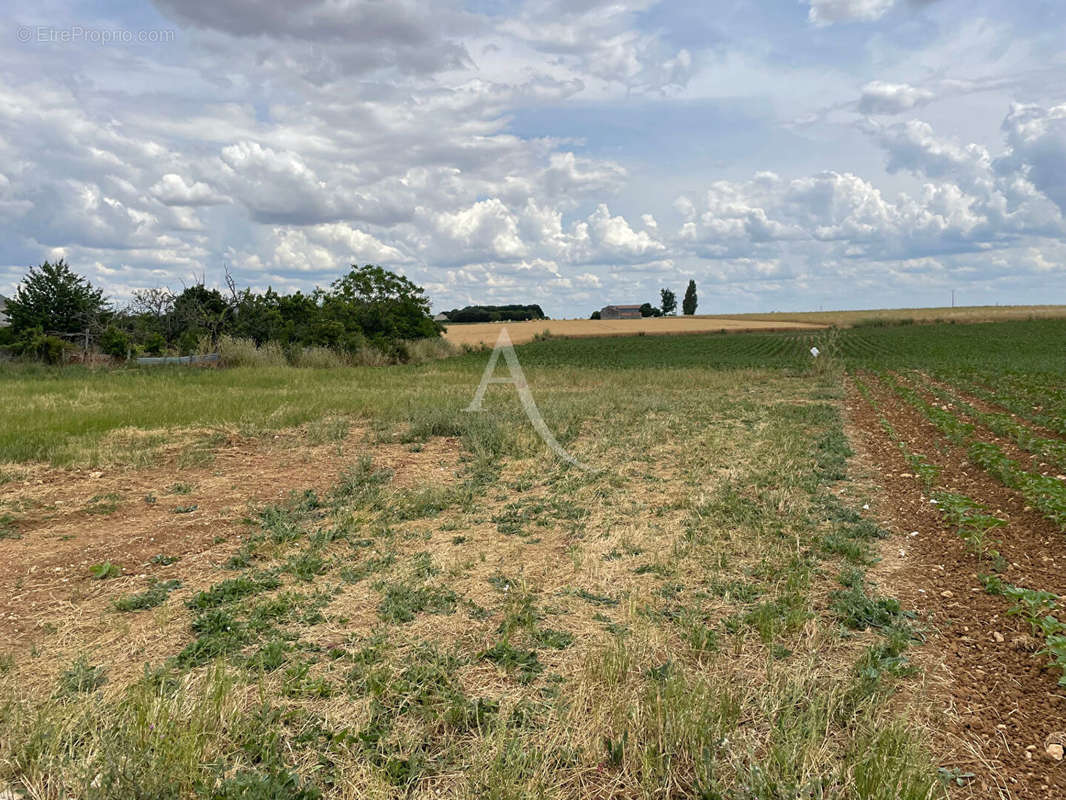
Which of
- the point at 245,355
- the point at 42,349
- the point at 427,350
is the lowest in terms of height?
the point at 245,355

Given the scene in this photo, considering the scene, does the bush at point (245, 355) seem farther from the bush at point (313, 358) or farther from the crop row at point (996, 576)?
the crop row at point (996, 576)

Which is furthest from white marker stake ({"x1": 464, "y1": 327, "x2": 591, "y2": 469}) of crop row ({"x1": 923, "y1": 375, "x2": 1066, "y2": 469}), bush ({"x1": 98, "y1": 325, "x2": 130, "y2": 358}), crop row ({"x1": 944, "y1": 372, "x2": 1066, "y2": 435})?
bush ({"x1": 98, "y1": 325, "x2": 130, "y2": 358})

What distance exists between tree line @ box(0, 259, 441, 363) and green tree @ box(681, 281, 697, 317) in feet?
269

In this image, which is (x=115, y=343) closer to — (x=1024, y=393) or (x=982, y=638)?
(x=982, y=638)

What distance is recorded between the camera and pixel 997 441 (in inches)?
460

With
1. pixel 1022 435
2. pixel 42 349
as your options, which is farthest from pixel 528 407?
pixel 42 349

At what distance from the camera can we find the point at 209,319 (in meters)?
29.0

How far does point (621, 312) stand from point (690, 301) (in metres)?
12.6

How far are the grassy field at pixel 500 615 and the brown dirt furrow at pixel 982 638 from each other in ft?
0.09

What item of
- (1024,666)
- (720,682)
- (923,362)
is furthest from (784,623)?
(923,362)

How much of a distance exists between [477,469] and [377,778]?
696 centimetres

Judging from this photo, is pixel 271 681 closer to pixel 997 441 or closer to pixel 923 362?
pixel 997 441

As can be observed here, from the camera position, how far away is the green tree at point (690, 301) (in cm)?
11350

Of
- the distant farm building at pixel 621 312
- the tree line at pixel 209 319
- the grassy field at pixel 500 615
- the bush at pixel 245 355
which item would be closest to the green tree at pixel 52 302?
the tree line at pixel 209 319
